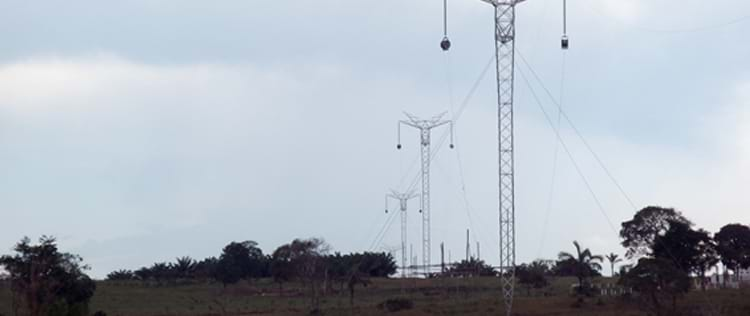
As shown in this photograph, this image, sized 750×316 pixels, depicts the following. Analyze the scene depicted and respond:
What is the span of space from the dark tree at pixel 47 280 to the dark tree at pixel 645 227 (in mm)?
42284

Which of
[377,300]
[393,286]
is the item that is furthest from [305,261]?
[393,286]

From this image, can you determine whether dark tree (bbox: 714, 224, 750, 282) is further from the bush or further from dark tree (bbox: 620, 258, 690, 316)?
the bush

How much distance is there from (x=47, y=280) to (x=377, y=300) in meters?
37.8

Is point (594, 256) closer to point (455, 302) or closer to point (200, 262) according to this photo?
point (455, 302)

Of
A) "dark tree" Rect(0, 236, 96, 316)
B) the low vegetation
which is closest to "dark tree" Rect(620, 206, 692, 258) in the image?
the low vegetation

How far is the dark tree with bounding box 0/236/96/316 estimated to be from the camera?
184 feet

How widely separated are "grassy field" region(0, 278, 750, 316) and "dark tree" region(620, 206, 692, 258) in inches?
269

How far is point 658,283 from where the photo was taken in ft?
222

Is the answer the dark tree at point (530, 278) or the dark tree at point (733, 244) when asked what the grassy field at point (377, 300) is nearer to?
the dark tree at point (530, 278)

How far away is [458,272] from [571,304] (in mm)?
40191

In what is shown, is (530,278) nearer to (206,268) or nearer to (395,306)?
(395,306)

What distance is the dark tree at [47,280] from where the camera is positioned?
184 feet

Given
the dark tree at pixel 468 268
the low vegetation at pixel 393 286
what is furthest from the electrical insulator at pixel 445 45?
the dark tree at pixel 468 268

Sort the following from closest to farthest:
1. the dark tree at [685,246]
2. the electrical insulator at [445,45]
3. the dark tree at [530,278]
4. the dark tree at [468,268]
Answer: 1. the electrical insulator at [445,45]
2. the dark tree at [685,246]
3. the dark tree at [530,278]
4. the dark tree at [468,268]
